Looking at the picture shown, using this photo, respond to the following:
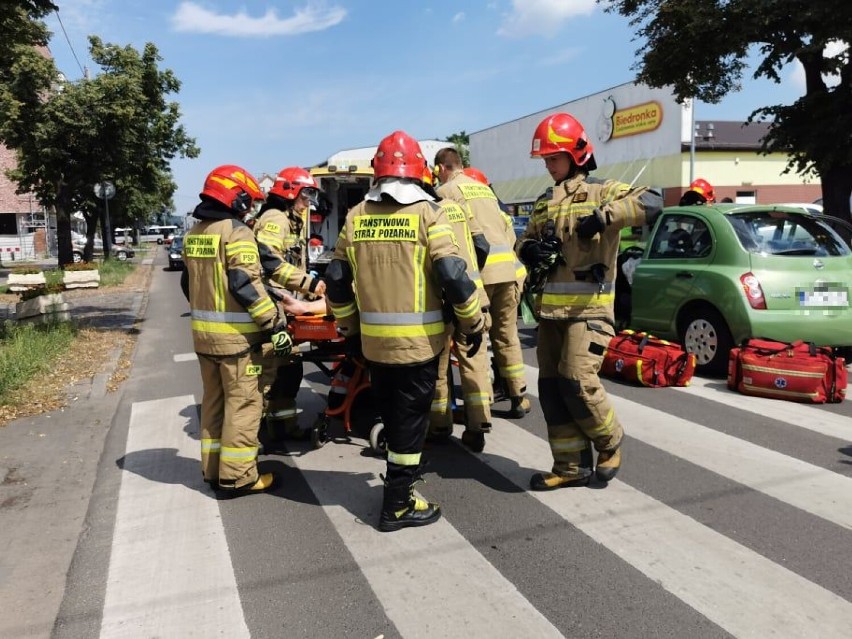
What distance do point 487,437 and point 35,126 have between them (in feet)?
60.8

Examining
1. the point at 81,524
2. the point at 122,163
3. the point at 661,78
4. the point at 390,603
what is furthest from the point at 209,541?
the point at 122,163

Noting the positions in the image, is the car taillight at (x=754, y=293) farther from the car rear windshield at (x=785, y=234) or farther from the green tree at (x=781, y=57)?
the green tree at (x=781, y=57)

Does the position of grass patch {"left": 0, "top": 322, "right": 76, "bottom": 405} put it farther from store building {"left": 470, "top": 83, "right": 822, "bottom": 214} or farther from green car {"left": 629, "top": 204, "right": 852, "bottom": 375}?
store building {"left": 470, "top": 83, "right": 822, "bottom": 214}

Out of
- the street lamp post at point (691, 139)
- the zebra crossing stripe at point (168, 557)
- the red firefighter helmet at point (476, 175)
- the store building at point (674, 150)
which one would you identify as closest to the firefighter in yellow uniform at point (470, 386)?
the red firefighter helmet at point (476, 175)

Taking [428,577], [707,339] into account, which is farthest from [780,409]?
[428,577]

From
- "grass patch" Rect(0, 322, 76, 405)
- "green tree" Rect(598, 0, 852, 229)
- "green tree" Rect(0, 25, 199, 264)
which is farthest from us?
"green tree" Rect(0, 25, 199, 264)

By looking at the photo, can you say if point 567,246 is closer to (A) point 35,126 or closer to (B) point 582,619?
(B) point 582,619

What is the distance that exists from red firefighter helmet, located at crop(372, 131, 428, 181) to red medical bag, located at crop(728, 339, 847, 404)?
4099 mm

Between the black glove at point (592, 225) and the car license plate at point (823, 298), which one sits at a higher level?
the black glove at point (592, 225)

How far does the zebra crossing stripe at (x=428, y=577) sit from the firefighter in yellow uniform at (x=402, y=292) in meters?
0.16

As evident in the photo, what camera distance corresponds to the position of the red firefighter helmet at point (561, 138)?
13.1 ft

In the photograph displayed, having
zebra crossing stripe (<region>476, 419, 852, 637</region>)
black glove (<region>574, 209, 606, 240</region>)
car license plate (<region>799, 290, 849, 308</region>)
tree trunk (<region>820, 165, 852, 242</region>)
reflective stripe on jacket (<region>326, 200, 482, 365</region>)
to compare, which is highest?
tree trunk (<region>820, 165, 852, 242</region>)

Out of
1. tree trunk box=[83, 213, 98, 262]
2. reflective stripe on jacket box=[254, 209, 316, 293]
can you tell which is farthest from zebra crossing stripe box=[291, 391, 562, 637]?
tree trunk box=[83, 213, 98, 262]

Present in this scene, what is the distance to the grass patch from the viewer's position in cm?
691
